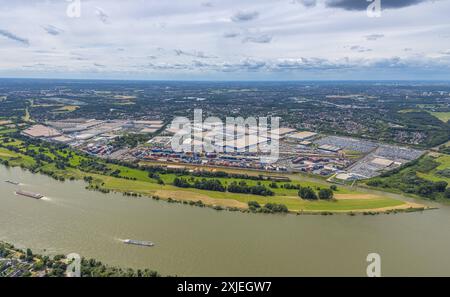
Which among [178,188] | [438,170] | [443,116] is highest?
[443,116]

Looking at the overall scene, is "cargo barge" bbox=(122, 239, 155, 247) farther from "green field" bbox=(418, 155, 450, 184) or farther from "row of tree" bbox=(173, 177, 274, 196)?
"green field" bbox=(418, 155, 450, 184)

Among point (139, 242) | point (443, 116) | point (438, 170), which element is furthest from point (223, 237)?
point (443, 116)

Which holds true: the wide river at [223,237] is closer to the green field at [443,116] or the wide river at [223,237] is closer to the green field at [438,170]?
the green field at [438,170]

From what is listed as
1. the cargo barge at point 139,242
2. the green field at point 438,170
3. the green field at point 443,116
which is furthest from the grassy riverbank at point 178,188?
the green field at point 443,116

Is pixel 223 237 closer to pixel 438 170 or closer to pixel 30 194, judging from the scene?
pixel 30 194

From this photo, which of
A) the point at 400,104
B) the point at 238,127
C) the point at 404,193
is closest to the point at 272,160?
the point at 404,193
